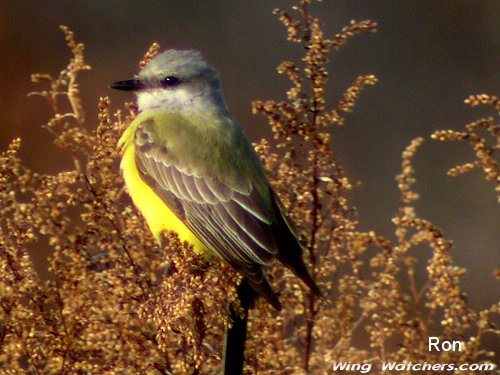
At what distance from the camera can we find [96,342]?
266cm

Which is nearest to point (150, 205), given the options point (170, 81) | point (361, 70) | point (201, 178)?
point (201, 178)

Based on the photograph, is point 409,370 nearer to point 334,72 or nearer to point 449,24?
point 334,72

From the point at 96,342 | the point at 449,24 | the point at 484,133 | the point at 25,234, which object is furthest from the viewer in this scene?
the point at 449,24

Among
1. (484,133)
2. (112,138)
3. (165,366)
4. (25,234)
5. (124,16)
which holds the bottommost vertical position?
(165,366)

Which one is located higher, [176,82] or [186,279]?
[176,82]

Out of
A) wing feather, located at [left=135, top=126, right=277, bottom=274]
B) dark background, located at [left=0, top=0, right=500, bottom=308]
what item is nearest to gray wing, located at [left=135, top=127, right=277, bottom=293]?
wing feather, located at [left=135, top=126, right=277, bottom=274]

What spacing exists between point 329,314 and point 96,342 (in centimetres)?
65

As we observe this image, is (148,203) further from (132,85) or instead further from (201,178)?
(132,85)

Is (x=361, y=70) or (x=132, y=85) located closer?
(x=132, y=85)

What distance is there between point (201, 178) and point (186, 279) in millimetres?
686

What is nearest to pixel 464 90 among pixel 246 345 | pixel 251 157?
pixel 251 157

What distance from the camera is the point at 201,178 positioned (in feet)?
10.1

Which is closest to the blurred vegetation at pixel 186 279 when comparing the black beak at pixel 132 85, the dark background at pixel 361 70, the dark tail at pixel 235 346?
the dark tail at pixel 235 346

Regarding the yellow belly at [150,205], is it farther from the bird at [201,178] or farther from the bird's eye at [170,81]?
the bird's eye at [170,81]
